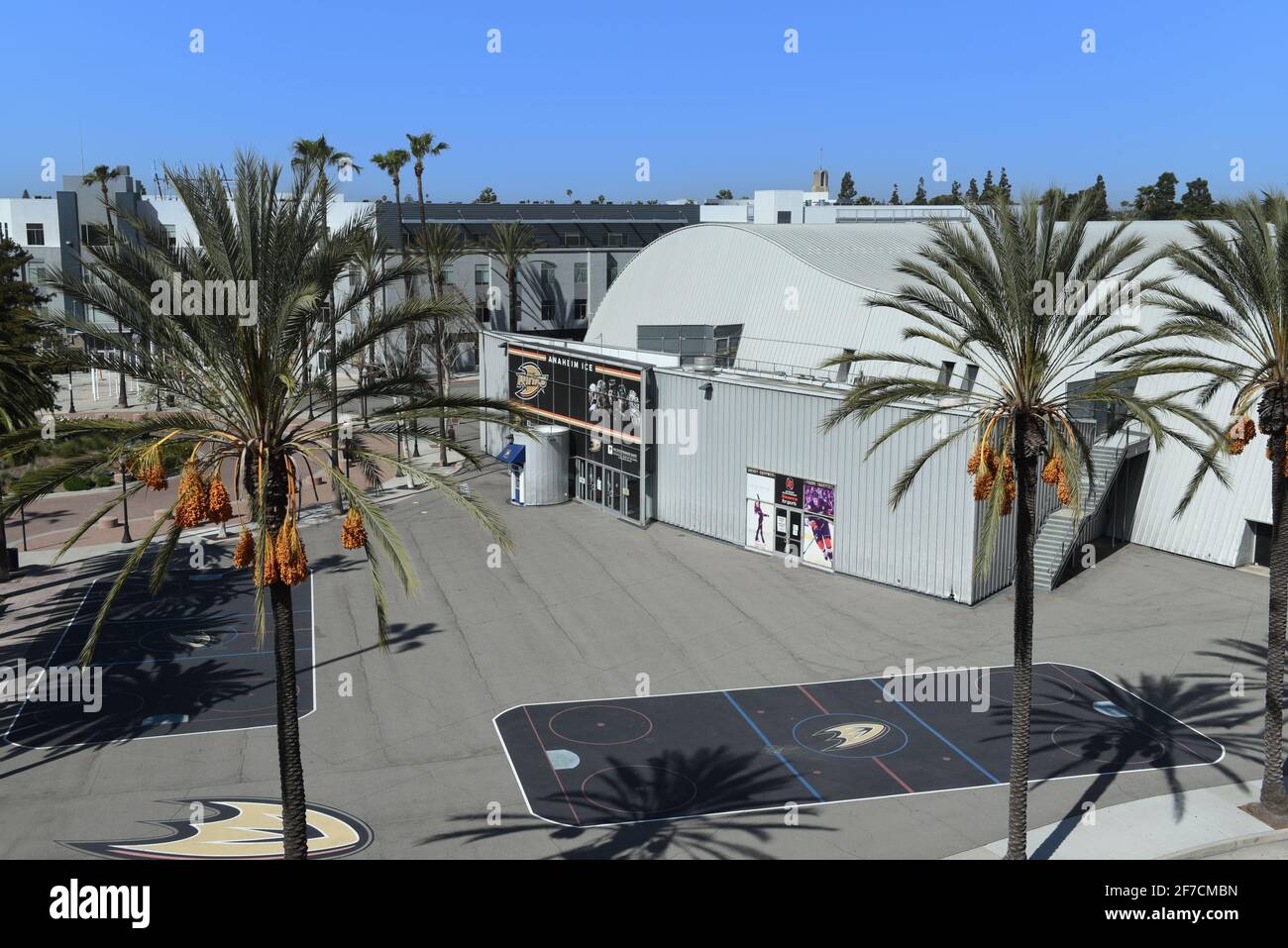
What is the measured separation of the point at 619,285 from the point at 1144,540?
3001 centimetres

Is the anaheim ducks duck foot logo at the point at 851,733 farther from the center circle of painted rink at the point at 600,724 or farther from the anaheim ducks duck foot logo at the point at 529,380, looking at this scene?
the anaheim ducks duck foot logo at the point at 529,380

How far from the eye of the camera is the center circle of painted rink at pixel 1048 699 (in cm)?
2564

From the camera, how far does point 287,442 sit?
46.1ft

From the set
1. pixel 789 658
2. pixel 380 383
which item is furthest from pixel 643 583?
pixel 380 383

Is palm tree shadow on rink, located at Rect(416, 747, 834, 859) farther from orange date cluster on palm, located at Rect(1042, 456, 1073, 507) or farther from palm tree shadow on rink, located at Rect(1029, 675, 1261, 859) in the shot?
orange date cluster on palm, located at Rect(1042, 456, 1073, 507)

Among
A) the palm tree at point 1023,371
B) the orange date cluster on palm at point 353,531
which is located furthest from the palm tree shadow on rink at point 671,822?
the orange date cluster on palm at point 353,531

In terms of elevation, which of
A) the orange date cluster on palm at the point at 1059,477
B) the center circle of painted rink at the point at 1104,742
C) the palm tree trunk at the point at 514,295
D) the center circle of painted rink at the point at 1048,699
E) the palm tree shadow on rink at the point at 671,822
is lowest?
the palm tree shadow on rink at the point at 671,822

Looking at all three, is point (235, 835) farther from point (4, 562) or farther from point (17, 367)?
point (4, 562)

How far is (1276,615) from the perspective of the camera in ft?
67.4

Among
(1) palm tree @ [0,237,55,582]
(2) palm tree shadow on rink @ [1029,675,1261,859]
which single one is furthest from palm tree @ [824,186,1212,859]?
(1) palm tree @ [0,237,55,582]

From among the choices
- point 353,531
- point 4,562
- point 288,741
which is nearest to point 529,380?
point 4,562

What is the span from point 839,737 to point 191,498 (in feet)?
51.7

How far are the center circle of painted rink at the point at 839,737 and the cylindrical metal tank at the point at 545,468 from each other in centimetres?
2184

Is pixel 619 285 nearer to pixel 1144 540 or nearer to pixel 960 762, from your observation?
pixel 1144 540
